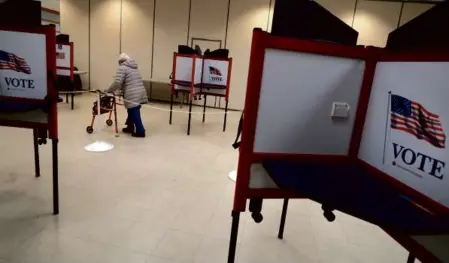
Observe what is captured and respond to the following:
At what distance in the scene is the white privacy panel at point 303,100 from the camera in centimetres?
126

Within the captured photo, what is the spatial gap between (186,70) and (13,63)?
3.56m

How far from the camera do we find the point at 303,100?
4.36 ft

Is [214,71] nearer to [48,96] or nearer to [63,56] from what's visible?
[63,56]

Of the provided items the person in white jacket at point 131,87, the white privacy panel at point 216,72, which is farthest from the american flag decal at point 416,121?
the white privacy panel at point 216,72

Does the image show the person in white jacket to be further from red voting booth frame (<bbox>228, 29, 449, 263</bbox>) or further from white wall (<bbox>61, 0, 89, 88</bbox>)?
white wall (<bbox>61, 0, 89, 88</bbox>)

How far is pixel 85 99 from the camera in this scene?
25.0 feet

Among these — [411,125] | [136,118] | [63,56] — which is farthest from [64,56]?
[411,125]

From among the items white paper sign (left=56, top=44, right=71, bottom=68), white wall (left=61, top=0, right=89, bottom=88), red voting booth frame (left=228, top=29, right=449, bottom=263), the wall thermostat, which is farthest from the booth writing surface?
the wall thermostat

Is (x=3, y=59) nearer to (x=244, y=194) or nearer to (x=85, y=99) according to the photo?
(x=244, y=194)

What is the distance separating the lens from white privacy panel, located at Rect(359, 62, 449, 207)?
1.03 m

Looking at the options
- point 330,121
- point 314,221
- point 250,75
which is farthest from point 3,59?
→ point 314,221

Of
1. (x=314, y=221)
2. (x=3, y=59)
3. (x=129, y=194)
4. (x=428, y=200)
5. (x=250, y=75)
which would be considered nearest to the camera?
(x=428, y=200)

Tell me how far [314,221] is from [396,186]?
56.0 inches

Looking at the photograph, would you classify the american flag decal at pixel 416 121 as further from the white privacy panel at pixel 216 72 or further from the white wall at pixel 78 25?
the white wall at pixel 78 25
